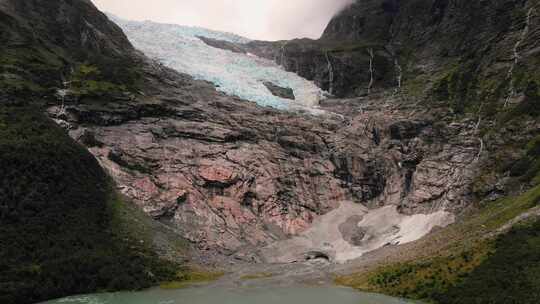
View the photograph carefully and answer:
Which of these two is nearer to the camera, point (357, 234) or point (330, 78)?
point (357, 234)

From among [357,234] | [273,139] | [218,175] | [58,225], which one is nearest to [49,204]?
[58,225]

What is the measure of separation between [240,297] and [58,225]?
28.4 metres

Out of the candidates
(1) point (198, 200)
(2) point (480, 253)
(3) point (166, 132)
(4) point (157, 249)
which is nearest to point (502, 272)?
(2) point (480, 253)

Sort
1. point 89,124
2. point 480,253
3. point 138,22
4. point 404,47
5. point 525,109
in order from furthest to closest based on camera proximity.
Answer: point 138,22
point 404,47
point 89,124
point 525,109
point 480,253

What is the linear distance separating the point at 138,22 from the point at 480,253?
149 m

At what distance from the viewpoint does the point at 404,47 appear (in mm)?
149500

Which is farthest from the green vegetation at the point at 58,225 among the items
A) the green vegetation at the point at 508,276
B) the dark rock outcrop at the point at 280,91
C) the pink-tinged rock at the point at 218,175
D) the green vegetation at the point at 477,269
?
the dark rock outcrop at the point at 280,91

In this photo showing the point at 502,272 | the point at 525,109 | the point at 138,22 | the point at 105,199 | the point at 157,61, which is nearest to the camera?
the point at 502,272

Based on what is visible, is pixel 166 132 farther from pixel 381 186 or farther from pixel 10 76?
pixel 381 186

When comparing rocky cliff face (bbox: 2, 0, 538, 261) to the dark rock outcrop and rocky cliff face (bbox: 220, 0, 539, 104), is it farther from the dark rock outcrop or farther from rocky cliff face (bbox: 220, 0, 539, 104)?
the dark rock outcrop

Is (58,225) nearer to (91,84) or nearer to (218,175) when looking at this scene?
(218,175)

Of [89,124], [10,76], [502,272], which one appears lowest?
[502,272]

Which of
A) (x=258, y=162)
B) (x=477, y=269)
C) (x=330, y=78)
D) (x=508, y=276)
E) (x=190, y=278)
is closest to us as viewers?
(x=508, y=276)

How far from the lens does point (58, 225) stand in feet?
228
